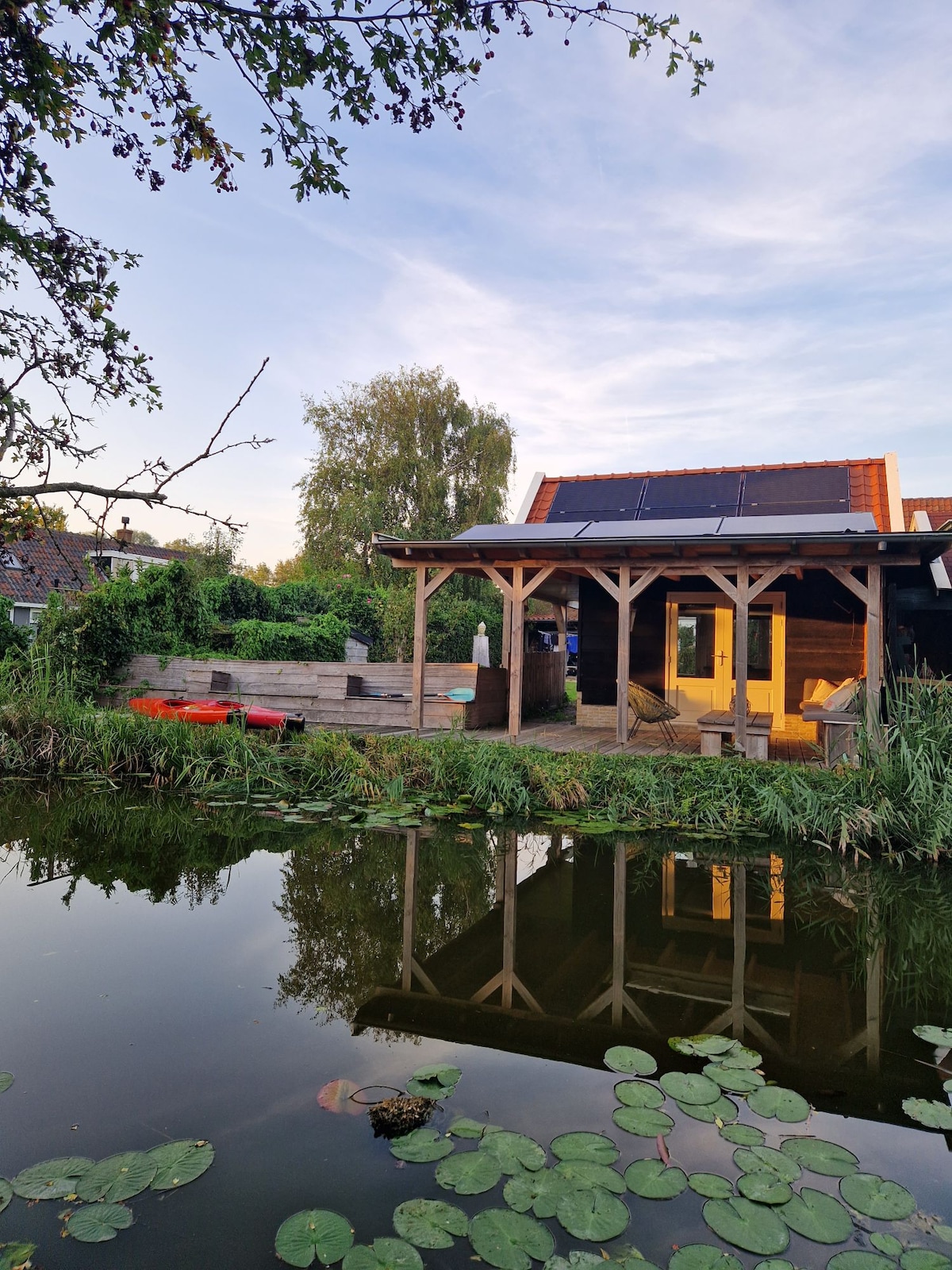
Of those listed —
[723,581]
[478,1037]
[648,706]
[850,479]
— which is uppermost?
[850,479]

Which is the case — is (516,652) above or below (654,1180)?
above

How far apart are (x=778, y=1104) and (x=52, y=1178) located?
7.40ft

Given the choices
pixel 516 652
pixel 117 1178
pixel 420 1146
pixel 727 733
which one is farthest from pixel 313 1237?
pixel 516 652

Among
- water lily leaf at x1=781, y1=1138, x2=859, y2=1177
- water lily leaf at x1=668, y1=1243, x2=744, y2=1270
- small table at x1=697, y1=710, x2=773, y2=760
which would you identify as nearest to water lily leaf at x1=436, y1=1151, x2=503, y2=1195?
water lily leaf at x1=668, y1=1243, x2=744, y2=1270

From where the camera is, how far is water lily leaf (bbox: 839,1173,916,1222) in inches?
81.5

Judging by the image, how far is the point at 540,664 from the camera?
551 inches

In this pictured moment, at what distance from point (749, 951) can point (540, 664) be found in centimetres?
1002

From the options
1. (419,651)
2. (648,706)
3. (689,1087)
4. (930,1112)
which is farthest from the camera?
(419,651)

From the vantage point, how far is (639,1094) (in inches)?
104

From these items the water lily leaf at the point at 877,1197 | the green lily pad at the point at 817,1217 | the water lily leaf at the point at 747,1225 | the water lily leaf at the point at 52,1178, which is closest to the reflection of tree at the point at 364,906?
the water lily leaf at the point at 52,1178

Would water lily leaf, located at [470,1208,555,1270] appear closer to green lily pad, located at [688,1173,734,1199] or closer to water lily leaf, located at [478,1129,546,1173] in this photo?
water lily leaf, located at [478,1129,546,1173]

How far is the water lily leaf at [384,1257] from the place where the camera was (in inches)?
71.6

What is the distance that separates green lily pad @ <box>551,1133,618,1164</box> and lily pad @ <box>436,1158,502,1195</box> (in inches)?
8.1

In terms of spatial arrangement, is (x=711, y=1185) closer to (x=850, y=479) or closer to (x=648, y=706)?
(x=648, y=706)
